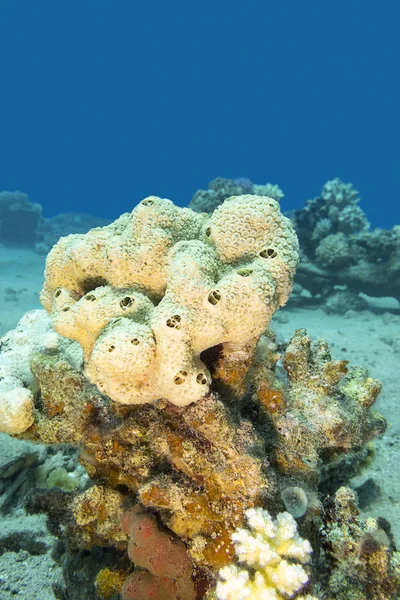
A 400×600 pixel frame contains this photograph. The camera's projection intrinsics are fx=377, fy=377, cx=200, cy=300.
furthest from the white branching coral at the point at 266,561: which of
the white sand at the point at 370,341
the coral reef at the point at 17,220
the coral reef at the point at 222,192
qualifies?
the coral reef at the point at 17,220

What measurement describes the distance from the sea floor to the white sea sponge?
53.5 inches

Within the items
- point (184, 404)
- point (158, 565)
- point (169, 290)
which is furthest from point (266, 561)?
point (169, 290)

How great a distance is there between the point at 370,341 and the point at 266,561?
8249 mm

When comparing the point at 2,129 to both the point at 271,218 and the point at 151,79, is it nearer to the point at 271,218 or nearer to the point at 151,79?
the point at 151,79

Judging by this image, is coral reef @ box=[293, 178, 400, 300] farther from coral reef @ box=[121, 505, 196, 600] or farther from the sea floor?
coral reef @ box=[121, 505, 196, 600]

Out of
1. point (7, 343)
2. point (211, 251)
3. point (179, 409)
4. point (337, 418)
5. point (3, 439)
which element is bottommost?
point (3, 439)

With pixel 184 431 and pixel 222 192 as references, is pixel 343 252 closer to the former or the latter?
pixel 222 192

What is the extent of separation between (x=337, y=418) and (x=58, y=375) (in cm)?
221

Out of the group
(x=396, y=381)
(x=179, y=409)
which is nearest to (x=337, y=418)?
(x=179, y=409)

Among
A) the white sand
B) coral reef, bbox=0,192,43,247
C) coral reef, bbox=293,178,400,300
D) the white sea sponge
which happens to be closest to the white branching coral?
the white sea sponge

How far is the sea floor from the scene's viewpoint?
133 inches

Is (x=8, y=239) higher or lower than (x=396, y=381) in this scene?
higher

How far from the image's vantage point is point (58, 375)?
2926mm

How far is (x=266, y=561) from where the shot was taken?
215 cm
